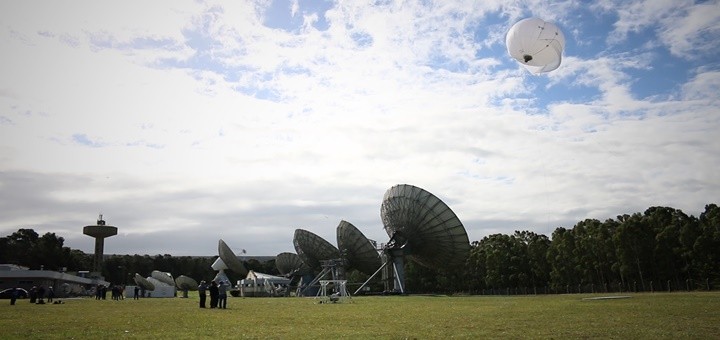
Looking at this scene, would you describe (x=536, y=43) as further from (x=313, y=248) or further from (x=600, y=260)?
(x=313, y=248)

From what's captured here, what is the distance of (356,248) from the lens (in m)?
90.6

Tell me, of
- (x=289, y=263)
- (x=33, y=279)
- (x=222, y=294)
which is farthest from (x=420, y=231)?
(x=33, y=279)

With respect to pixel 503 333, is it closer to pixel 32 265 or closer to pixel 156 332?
pixel 156 332

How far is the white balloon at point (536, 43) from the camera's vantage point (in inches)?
1045

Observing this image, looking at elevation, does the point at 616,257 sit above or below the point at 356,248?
below

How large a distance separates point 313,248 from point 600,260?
47687 millimetres

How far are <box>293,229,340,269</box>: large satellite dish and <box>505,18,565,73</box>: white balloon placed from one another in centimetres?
7349

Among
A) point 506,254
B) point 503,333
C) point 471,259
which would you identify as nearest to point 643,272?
point 506,254

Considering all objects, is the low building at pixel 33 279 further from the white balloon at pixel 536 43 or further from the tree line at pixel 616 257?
the white balloon at pixel 536 43

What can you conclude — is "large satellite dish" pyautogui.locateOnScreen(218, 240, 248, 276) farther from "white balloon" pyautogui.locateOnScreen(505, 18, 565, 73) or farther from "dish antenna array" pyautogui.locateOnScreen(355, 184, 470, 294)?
"white balloon" pyautogui.locateOnScreen(505, 18, 565, 73)

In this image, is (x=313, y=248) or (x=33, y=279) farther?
(x=313, y=248)

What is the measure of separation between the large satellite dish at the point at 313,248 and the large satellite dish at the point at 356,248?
21.1ft

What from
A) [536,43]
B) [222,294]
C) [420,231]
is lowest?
[222,294]

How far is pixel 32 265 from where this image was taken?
486 feet
